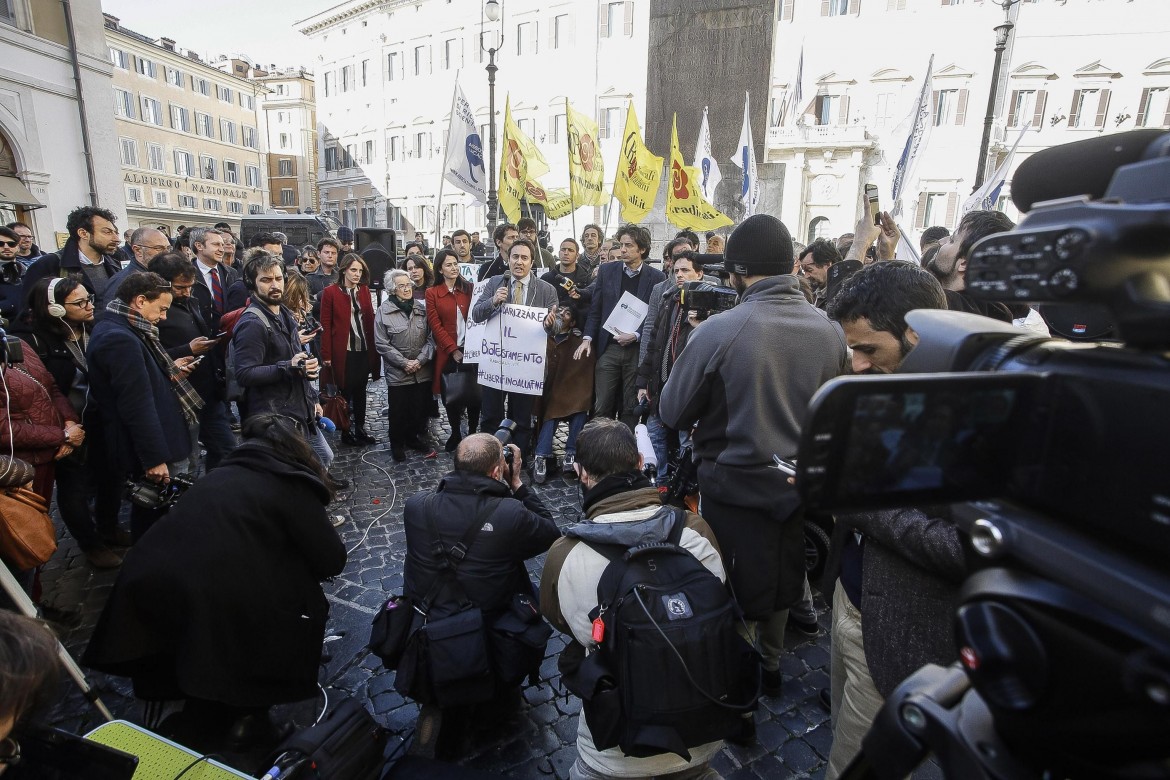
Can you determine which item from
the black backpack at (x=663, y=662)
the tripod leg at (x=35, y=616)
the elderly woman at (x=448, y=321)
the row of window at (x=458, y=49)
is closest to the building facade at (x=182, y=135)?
the row of window at (x=458, y=49)

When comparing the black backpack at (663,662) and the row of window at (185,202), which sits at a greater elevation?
the row of window at (185,202)

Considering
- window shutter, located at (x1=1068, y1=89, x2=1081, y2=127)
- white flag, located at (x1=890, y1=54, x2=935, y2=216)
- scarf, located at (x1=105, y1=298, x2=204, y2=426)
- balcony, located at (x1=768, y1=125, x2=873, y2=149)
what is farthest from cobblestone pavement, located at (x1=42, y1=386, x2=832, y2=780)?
window shutter, located at (x1=1068, y1=89, x2=1081, y2=127)

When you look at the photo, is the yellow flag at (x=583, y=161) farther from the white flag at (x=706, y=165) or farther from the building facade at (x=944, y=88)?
the building facade at (x=944, y=88)

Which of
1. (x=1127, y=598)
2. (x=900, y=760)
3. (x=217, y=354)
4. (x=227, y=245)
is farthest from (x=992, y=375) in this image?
(x=227, y=245)

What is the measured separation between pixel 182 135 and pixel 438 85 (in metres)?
22.3

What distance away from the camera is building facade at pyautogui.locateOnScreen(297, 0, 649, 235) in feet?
108

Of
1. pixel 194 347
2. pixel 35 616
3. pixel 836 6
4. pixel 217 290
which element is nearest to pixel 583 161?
pixel 217 290

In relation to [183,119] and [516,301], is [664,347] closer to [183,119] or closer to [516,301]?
[516,301]

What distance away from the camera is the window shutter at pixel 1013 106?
31.1 meters

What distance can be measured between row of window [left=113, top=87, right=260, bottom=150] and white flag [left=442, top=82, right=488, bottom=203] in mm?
41024

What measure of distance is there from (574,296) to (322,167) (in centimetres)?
4910

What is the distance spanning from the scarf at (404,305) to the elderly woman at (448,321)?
172 millimetres

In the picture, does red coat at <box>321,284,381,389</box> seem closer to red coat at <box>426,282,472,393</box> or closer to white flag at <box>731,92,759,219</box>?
red coat at <box>426,282,472,393</box>

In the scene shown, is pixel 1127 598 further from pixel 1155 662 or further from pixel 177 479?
pixel 177 479
